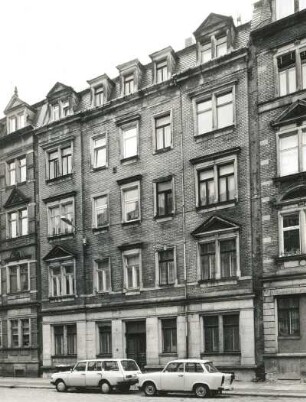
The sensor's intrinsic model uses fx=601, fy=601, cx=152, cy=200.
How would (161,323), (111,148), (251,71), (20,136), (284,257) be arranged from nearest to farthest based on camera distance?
(284,257), (251,71), (161,323), (111,148), (20,136)

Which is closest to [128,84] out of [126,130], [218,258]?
[126,130]

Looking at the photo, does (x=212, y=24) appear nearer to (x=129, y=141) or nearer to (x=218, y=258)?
(x=129, y=141)

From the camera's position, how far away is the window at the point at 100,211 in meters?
33.6

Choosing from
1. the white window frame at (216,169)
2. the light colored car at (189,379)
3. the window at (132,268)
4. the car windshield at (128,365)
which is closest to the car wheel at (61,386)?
the car windshield at (128,365)

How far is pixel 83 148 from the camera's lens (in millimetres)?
35188

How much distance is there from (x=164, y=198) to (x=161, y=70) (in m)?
6.97

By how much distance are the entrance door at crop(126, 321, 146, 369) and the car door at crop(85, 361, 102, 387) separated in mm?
6047

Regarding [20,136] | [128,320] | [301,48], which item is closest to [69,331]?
[128,320]

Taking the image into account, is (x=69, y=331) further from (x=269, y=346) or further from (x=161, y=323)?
(x=269, y=346)

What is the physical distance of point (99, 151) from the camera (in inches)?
1361

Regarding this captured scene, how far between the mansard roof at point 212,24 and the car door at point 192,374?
16.4 metres

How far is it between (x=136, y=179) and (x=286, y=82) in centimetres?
957

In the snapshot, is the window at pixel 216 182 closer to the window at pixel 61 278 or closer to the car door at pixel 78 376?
the car door at pixel 78 376

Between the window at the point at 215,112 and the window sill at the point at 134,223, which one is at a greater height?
the window at the point at 215,112
